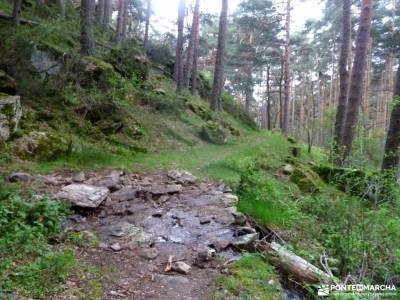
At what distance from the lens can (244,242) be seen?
4445 millimetres

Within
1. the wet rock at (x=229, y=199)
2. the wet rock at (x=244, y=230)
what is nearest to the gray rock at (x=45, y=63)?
the wet rock at (x=229, y=199)

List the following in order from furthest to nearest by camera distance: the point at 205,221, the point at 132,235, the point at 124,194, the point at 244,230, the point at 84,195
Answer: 1. the point at 124,194
2. the point at 84,195
3. the point at 205,221
4. the point at 244,230
5. the point at 132,235

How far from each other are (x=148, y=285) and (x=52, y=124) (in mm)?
5899

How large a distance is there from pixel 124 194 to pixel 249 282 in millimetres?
2989

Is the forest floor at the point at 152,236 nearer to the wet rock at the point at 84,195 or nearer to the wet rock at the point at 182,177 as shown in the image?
the wet rock at the point at 84,195

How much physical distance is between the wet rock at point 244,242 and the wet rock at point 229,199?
1.33 metres

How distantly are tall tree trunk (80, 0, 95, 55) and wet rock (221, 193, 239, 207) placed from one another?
264 inches

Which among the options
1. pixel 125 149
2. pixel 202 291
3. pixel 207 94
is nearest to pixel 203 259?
pixel 202 291

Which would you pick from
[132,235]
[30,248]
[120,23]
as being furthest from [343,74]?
[120,23]

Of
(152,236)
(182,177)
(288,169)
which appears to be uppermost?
(288,169)

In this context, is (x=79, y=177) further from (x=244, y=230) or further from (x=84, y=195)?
(x=244, y=230)

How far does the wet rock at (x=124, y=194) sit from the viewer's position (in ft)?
19.3

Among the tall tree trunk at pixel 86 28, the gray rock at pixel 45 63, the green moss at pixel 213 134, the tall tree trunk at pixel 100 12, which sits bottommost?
the green moss at pixel 213 134

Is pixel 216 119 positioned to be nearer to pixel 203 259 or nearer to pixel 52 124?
pixel 52 124
